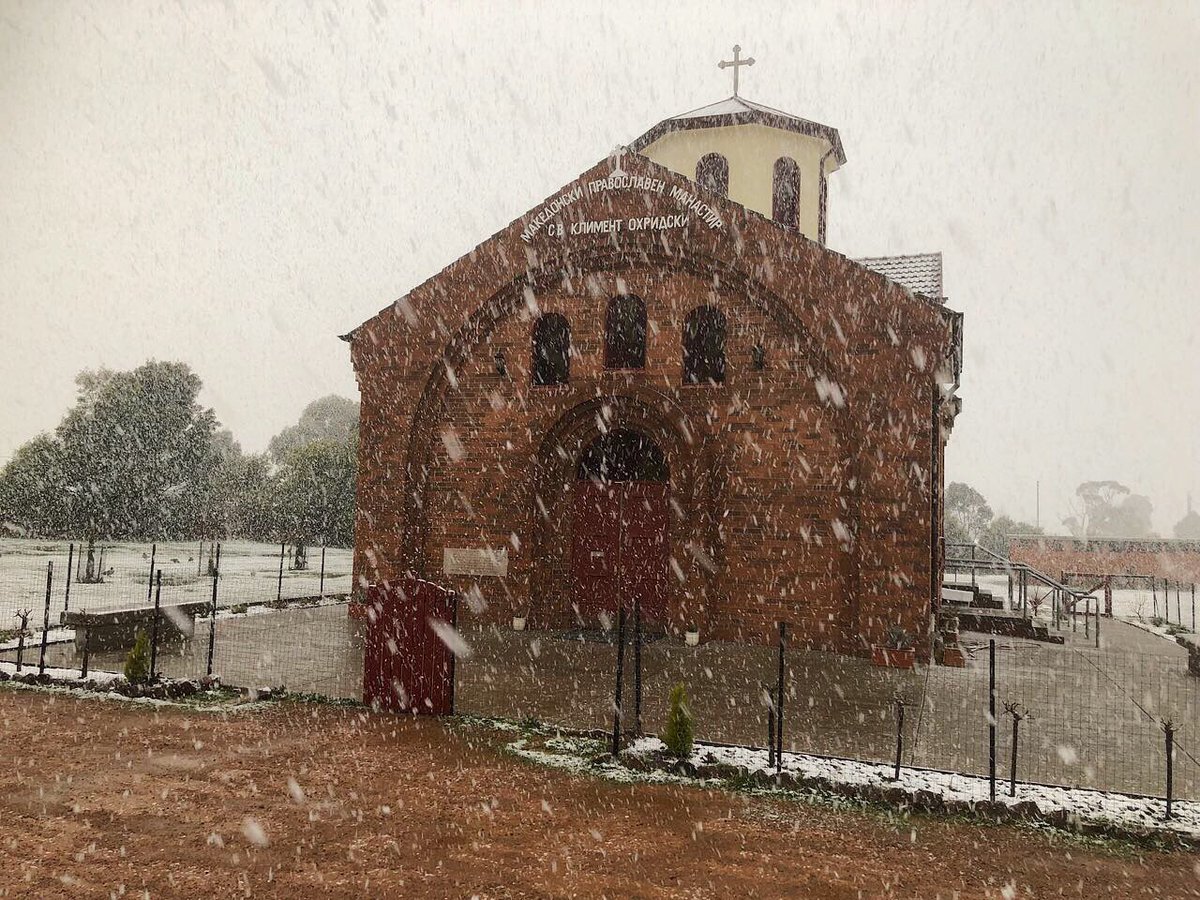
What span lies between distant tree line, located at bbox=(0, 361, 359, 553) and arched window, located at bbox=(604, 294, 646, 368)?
88.4 ft

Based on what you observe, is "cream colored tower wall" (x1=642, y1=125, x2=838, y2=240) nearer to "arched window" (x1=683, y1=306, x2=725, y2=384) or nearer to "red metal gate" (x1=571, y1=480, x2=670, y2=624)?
"arched window" (x1=683, y1=306, x2=725, y2=384)

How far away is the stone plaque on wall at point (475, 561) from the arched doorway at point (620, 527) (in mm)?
1441

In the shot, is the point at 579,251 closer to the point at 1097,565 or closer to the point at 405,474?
the point at 405,474

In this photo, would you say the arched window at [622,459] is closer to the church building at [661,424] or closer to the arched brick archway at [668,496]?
the church building at [661,424]

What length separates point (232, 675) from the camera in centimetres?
1091

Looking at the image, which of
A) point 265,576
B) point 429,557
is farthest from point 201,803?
point 265,576

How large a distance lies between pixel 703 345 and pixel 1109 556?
36431 mm

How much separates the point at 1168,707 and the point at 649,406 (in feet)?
30.7

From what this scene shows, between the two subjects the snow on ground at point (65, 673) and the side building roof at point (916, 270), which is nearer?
the snow on ground at point (65, 673)

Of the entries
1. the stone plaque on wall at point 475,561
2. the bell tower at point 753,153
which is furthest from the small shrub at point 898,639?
the bell tower at point 753,153

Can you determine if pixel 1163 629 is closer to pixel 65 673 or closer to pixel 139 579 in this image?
pixel 65 673

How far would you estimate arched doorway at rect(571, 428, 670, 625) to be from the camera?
51.4ft

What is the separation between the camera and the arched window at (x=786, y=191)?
20.5 metres

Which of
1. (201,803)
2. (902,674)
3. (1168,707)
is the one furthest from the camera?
(902,674)
